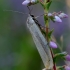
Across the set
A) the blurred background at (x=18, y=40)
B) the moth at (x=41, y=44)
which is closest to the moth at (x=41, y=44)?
the moth at (x=41, y=44)

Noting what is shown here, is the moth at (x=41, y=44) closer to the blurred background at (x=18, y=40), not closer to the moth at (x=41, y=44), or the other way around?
the moth at (x=41, y=44)

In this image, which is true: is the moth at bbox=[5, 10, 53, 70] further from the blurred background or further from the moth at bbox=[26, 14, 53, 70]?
the blurred background

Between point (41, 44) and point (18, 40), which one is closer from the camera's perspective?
point (41, 44)

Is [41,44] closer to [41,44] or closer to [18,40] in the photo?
[41,44]

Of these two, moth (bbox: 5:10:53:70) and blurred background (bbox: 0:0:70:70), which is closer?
moth (bbox: 5:10:53:70)

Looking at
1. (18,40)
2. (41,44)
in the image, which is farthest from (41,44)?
(18,40)

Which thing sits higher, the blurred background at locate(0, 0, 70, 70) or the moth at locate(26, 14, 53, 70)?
the blurred background at locate(0, 0, 70, 70)

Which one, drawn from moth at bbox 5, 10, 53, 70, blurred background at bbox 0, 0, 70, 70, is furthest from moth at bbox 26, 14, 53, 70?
blurred background at bbox 0, 0, 70, 70

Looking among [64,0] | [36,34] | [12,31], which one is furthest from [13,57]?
[36,34]
